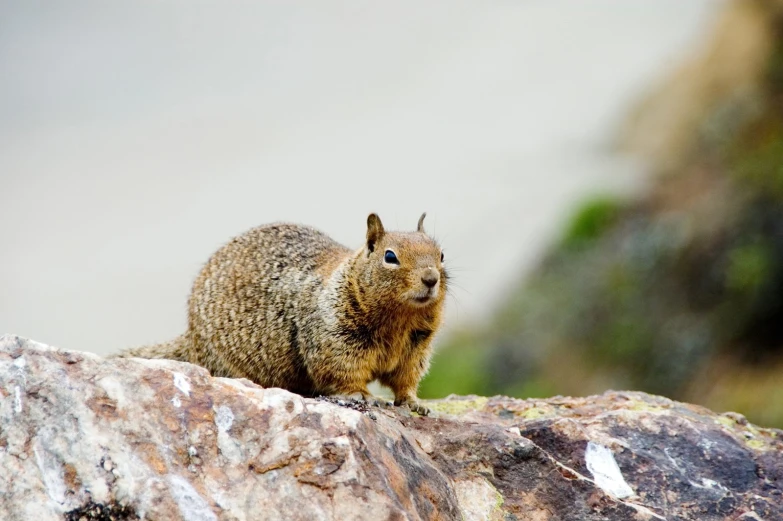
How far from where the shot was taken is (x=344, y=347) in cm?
664

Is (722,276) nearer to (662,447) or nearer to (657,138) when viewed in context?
(657,138)

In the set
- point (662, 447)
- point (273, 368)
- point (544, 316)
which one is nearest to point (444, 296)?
point (273, 368)

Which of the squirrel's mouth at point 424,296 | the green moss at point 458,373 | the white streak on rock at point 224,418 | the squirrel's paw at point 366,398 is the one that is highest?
the squirrel's mouth at point 424,296

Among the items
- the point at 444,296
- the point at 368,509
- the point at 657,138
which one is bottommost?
the point at 368,509

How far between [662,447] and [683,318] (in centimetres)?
697

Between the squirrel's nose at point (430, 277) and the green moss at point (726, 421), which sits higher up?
the squirrel's nose at point (430, 277)

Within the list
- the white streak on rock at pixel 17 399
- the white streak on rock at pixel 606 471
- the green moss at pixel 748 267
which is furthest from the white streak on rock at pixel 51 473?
the green moss at pixel 748 267

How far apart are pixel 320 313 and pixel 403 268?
2.13 ft

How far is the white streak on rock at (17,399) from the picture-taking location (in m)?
4.49

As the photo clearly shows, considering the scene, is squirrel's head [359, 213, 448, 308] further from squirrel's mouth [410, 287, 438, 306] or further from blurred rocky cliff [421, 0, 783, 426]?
blurred rocky cliff [421, 0, 783, 426]

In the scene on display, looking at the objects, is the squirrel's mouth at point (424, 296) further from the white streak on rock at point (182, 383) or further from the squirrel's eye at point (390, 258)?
the white streak on rock at point (182, 383)

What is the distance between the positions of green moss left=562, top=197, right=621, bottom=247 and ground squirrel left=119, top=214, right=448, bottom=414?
25.5 ft

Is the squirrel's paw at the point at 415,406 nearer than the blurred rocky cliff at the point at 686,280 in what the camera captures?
Yes

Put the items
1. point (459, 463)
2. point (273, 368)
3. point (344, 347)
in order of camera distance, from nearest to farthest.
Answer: point (459, 463)
point (344, 347)
point (273, 368)
